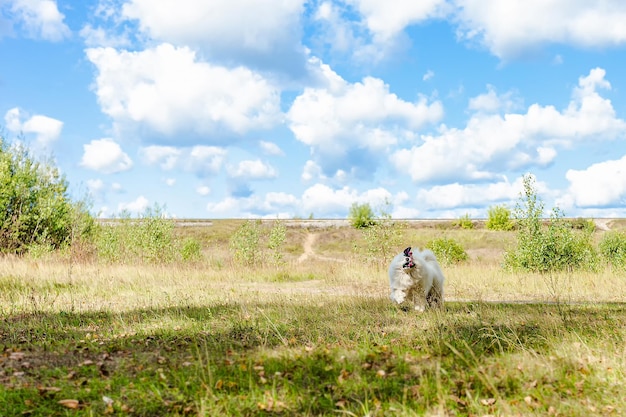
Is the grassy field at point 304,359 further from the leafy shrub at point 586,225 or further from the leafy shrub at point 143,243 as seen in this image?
the leafy shrub at point 586,225

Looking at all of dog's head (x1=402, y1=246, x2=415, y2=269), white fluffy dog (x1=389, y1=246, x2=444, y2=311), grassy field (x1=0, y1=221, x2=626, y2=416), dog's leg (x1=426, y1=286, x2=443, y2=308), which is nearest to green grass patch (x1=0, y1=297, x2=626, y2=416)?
grassy field (x1=0, y1=221, x2=626, y2=416)

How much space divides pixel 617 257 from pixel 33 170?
30.1 metres

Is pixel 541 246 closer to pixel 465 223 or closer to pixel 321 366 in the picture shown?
pixel 321 366

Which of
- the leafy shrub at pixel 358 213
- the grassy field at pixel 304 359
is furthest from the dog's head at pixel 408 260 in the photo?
the leafy shrub at pixel 358 213

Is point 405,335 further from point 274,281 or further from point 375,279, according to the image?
point 274,281

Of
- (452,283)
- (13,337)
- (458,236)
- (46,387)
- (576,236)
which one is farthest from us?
(458,236)

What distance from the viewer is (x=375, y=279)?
18.2 metres

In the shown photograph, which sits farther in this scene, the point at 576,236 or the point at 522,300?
the point at 576,236

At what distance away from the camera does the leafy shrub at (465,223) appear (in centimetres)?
7234

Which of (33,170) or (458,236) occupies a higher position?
(33,170)

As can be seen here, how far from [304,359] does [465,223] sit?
69342 millimetres

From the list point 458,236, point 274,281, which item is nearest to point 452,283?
point 274,281

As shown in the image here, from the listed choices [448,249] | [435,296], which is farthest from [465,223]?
[435,296]

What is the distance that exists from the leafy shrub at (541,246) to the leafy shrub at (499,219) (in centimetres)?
4246
